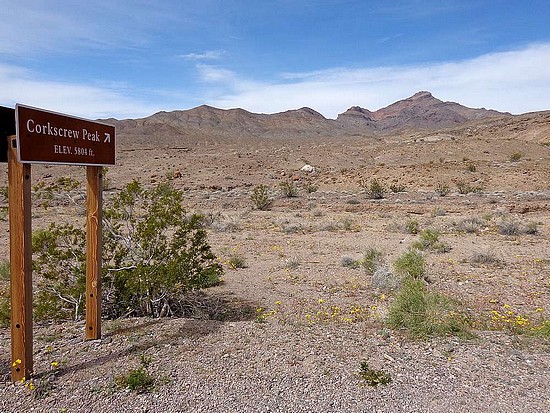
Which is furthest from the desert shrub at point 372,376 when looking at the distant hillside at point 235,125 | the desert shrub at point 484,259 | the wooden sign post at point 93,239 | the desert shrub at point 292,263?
the distant hillside at point 235,125

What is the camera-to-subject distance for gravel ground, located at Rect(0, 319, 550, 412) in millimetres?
4012

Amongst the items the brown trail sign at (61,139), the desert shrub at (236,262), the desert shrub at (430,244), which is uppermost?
the brown trail sign at (61,139)

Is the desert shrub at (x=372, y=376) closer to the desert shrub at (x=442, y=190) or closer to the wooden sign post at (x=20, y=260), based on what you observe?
the wooden sign post at (x=20, y=260)

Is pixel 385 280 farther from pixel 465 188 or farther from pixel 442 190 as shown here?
pixel 465 188

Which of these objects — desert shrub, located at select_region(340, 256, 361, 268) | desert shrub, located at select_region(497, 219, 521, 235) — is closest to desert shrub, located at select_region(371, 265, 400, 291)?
desert shrub, located at select_region(340, 256, 361, 268)

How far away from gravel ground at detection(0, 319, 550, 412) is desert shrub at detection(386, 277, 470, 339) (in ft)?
0.81

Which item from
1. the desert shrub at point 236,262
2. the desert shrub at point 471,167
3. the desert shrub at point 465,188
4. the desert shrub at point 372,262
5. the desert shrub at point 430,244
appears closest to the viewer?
the desert shrub at point 372,262

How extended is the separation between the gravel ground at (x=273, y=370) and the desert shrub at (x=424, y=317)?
0.81 ft

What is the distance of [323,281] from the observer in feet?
30.4

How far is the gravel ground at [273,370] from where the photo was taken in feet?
13.2

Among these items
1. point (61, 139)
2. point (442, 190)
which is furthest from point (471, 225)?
point (61, 139)

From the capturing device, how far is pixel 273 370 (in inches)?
182

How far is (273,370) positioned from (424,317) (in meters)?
2.25

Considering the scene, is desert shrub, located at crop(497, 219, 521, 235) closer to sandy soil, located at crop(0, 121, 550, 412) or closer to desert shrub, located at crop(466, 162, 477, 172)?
sandy soil, located at crop(0, 121, 550, 412)
